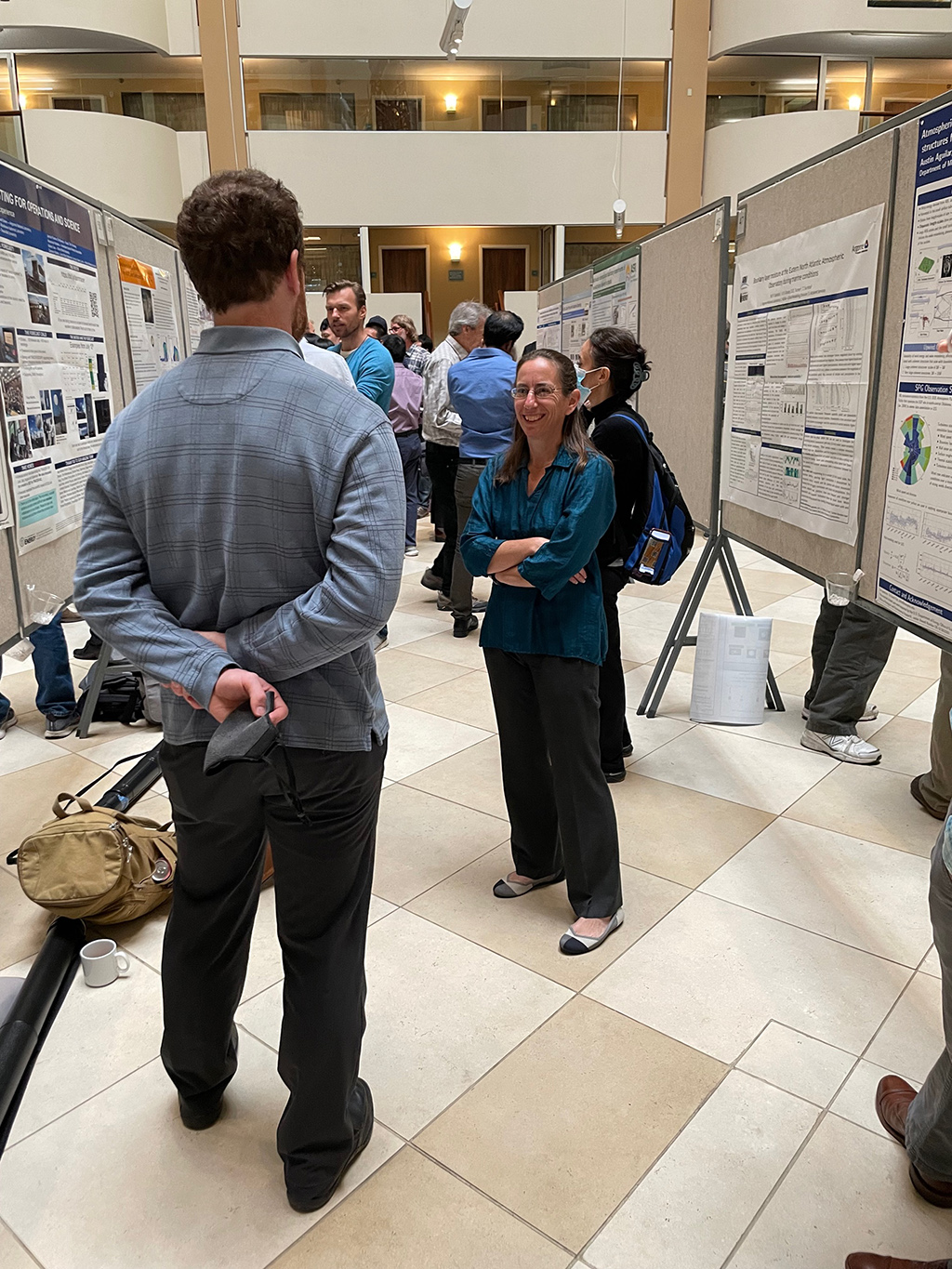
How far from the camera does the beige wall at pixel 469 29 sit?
37.3 feet

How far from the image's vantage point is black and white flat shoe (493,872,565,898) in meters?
2.74

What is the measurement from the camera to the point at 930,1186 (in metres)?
1.65

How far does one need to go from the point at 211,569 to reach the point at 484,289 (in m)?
13.6

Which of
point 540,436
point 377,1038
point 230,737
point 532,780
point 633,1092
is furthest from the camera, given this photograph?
point 532,780

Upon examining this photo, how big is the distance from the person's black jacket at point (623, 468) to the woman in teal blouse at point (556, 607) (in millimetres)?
743

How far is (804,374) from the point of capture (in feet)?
9.81

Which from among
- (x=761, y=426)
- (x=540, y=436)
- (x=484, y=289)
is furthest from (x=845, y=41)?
(x=540, y=436)

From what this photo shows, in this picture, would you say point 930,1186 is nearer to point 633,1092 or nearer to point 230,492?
point 633,1092

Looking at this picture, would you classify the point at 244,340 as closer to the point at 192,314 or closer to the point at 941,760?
the point at 941,760

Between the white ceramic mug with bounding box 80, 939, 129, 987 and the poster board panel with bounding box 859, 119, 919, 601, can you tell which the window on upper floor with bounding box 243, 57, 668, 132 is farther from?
the white ceramic mug with bounding box 80, 939, 129, 987

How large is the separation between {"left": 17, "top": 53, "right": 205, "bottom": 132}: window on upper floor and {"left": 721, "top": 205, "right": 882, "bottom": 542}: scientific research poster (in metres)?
11.3

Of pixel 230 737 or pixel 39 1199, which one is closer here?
pixel 230 737

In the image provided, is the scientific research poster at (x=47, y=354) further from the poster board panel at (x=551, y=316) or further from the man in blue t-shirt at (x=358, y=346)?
the poster board panel at (x=551, y=316)

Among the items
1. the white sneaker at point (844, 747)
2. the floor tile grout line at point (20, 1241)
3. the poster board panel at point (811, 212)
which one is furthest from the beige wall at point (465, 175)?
the floor tile grout line at point (20, 1241)
